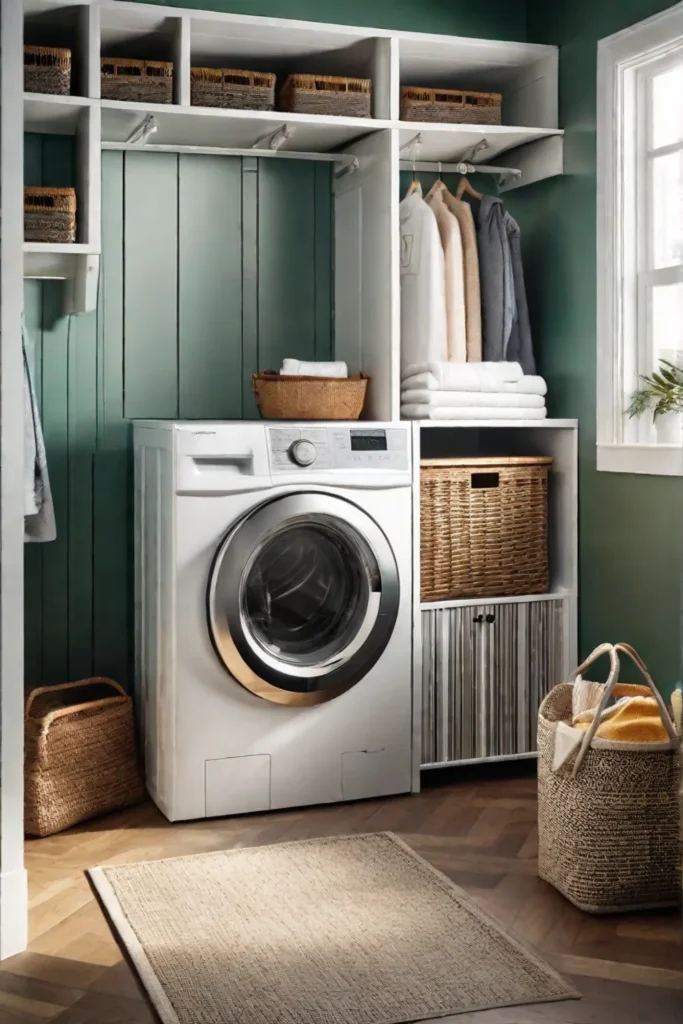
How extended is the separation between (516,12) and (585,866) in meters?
2.64

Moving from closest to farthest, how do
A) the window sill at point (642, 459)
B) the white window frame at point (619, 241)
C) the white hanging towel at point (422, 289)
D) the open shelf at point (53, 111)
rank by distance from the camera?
the open shelf at point (53, 111), the window sill at point (642, 459), the white window frame at point (619, 241), the white hanging towel at point (422, 289)

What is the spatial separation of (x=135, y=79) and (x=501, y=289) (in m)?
1.20

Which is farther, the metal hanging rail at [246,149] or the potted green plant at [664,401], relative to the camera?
the metal hanging rail at [246,149]

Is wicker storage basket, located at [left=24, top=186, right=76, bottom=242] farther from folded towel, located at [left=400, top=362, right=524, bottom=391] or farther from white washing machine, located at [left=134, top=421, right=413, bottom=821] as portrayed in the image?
folded towel, located at [left=400, top=362, right=524, bottom=391]

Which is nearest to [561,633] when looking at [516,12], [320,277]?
[320,277]

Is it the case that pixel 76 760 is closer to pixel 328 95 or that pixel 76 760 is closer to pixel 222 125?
pixel 222 125

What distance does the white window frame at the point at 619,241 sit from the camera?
3250 millimetres

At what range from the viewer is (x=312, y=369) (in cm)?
326

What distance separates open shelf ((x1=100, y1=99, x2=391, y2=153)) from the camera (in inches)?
121

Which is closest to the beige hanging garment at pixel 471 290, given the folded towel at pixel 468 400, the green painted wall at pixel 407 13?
the folded towel at pixel 468 400

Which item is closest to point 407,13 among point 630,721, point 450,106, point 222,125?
point 450,106

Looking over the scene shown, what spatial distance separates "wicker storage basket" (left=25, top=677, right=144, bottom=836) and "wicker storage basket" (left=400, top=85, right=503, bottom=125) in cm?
188

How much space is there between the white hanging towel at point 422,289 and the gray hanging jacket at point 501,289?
0.18m

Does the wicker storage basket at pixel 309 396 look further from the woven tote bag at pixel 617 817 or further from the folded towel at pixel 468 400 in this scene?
the woven tote bag at pixel 617 817
